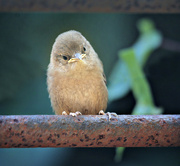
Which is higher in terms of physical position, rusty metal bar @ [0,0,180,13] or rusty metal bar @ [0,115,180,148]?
rusty metal bar @ [0,0,180,13]

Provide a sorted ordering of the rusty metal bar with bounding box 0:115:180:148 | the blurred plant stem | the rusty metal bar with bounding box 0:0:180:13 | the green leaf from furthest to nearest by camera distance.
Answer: the green leaf, the blurred plant stem, the rusty metal bar with bounding box 0:0:180:13, the rusty metal bar with bounding box 0:115:180:148

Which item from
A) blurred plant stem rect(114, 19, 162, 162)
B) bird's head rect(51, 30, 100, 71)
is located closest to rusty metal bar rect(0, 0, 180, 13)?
bird's head rect(51, 30, 100, 71)

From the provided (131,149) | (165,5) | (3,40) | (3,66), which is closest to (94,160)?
(131,149)

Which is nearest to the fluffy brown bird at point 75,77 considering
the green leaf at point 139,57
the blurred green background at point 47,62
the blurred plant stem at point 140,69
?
the blurred plant stem at point 140,69

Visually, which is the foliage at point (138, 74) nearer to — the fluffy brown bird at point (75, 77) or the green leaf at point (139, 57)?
the green leaf at point (139, 57)

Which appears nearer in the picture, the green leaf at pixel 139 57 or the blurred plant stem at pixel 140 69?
the blurred plant stem at pixel 140 69

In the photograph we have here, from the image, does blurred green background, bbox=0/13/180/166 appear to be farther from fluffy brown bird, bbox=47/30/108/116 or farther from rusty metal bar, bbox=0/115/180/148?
rusty metal bar, bbox=0/115/180/148
